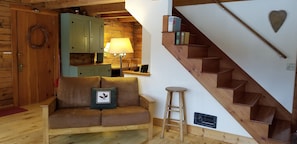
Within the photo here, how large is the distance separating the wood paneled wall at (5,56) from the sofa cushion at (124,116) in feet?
8.50

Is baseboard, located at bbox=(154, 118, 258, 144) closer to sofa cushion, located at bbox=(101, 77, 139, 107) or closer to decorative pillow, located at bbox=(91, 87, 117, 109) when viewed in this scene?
sofa cushion, located at bbox=(101, 77, 139, 107)

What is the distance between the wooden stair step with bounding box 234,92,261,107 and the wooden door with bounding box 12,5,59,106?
4.02 m

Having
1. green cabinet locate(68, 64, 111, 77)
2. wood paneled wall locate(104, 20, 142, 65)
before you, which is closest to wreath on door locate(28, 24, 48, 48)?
green cabinet locate(68, 64, 111, 77)

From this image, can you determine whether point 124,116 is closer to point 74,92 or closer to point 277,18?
point 74,92

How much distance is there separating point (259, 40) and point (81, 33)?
12.1ft

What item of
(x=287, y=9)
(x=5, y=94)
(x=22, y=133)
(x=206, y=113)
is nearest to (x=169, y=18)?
(x=206, y=113)

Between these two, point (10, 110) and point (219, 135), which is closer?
point (219, 135)

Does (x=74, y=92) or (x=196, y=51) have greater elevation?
(x=196, y=51)

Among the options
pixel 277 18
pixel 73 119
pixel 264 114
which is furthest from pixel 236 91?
pixel 73 119

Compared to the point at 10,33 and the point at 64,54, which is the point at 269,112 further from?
the point at 10,33

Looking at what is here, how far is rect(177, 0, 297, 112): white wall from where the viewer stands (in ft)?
11.6

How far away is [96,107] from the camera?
129 inches

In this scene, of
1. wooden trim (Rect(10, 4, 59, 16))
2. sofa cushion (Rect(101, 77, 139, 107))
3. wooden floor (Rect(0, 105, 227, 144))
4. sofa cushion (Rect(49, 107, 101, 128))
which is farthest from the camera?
wooden trim (Rect(10, 4, 59, 16))

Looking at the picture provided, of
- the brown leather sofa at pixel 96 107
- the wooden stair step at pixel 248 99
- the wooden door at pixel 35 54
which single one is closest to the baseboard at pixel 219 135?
the wooden stair step at pixel 248 99
